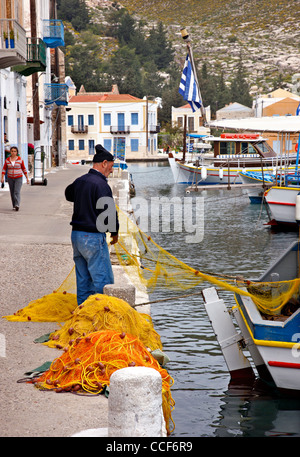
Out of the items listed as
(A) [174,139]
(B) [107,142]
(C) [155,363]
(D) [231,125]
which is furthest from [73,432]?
(A) [174,139]

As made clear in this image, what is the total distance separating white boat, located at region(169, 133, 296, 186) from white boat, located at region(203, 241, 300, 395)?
104 feet

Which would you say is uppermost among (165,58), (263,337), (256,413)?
(165,58)

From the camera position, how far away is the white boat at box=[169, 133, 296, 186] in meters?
41.7

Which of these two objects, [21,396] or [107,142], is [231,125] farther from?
[107,142]

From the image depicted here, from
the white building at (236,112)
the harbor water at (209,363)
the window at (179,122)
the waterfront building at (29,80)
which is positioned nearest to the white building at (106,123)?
the white building at (236,112)

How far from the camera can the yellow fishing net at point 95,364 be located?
19.2 feet

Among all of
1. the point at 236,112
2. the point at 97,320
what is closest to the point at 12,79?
the point at 97,320

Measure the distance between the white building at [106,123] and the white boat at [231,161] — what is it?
35.7 metres

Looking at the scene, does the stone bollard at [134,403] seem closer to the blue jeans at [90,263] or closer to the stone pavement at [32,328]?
the stone pavement at [32,328]

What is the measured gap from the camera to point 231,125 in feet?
70.1

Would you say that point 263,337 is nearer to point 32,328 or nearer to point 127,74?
point 32,328

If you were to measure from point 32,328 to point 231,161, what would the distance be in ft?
119

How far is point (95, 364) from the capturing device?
6.00 meters
